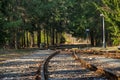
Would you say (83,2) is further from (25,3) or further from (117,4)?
(117,4)

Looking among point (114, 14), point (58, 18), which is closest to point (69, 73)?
point (114, 14)

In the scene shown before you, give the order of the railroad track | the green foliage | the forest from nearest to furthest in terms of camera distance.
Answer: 1. the railroad track
2. the green foliage
3. the forest

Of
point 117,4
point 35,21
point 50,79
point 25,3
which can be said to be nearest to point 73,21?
point 35,21

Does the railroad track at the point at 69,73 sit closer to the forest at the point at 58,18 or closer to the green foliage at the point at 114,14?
the green foliage at the point at 114,14

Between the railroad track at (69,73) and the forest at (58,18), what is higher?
the forest at (58,18)

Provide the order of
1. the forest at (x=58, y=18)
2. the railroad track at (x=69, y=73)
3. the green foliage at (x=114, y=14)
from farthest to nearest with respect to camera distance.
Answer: the forest at (x=58, y=18), the green foliage at (x=114, y=14), the railroad track at (x=69, y=73)

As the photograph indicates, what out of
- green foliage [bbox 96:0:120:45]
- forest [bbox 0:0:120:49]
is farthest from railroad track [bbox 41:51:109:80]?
forest [bbox 0:0:120:49]

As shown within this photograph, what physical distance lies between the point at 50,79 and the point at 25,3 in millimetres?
55682

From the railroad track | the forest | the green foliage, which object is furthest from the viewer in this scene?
the forest

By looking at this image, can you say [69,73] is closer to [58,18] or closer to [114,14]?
[114,14]

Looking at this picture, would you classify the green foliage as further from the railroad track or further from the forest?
the railroad track

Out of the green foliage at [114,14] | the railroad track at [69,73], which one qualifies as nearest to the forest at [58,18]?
the green foliage at [114,14]

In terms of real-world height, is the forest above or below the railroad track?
above

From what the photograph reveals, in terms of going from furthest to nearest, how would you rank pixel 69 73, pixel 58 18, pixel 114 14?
1. pixel 58 18
2. pixel 114 14
3. pixel 69 73
